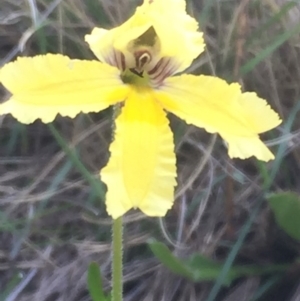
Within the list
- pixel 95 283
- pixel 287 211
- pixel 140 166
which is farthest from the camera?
pixel 287 211

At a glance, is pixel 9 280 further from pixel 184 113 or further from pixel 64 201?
pixel 184 113

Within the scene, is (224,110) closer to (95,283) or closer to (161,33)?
(161,33)

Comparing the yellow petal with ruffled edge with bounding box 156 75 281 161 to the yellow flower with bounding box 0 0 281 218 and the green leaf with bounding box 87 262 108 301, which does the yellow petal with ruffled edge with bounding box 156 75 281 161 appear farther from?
→ the green leaf with bounding box 87 262 108 301

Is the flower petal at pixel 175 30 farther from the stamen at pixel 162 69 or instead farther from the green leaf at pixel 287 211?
the green leaf at pixel 287 211

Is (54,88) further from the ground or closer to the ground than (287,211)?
further from the ground

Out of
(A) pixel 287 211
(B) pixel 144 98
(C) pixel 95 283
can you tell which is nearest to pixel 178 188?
(A) pixel 287 211

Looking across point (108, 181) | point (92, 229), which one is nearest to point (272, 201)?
point (92, 229)

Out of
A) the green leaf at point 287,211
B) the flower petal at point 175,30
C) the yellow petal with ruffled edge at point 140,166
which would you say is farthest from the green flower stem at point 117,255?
the green leaf at point 287,211
